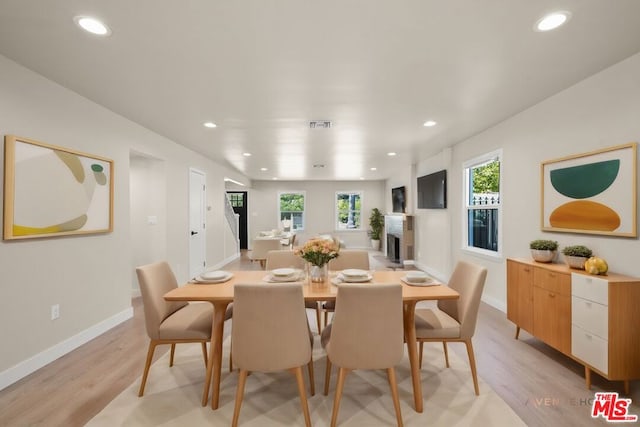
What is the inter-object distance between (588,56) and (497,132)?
171 cm

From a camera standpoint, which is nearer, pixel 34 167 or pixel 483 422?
pixel 483 422

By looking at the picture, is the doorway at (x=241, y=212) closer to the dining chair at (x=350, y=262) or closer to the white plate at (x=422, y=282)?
the dining chair at (x=350, y=262)

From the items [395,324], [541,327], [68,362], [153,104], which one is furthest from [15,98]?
[541,327]

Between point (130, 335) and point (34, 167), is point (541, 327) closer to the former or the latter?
point (130, 335)

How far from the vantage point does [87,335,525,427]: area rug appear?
1.88 metres

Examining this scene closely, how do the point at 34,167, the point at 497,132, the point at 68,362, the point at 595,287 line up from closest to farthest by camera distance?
the point at 595,287
the point at 34,167
the point at 68,362
the point at 497,132

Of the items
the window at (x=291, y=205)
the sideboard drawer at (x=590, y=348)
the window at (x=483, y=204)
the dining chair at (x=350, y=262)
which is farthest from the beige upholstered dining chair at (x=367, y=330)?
the window at (x=291, y=205)

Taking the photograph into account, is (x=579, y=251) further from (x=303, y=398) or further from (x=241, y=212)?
(x=241, y=212)

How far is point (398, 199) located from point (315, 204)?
10.4 feet

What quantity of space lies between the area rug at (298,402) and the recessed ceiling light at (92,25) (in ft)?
7.95

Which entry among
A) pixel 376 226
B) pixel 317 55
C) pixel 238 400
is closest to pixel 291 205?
pixel 376 226

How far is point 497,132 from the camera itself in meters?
3.87

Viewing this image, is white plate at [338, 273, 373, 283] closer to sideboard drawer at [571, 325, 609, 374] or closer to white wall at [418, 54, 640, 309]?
sideboard drawer at [571, 325, 609, 374]

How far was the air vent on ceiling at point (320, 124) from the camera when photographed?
11.8ft
